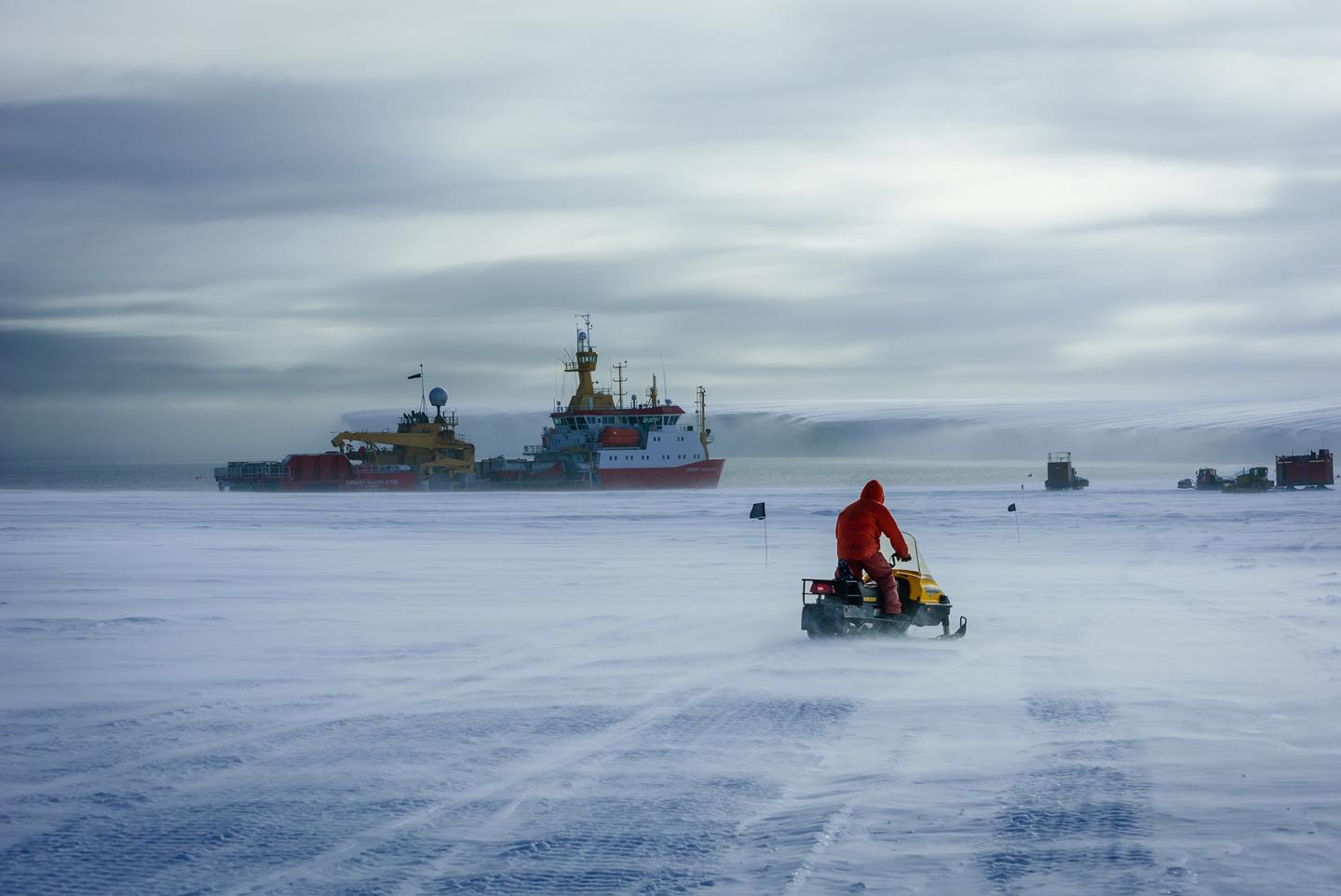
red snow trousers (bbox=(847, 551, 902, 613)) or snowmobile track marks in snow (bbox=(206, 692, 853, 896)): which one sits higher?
red snow trousers (bbox=(847, 551, 902, 613))

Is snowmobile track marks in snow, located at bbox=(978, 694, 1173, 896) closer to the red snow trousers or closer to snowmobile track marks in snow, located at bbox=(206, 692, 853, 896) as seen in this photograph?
snowmobile track marks in snow, located at bbox=(206, 692, 853, 896)

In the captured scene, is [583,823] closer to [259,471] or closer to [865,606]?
[865,606]

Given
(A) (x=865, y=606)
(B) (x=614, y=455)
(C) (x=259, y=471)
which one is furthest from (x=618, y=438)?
(A) (x=865, y=606)

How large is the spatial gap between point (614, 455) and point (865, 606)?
61.6 m

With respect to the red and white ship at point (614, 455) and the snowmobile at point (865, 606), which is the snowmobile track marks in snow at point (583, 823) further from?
the red and white ship at point (614, 455)

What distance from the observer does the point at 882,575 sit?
10688mm

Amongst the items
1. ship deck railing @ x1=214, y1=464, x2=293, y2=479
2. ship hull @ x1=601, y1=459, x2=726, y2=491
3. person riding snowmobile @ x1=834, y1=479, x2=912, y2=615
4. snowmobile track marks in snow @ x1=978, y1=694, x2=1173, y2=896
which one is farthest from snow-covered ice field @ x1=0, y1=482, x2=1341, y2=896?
ship deck railing @ x1=214, y1=464, x2=293, y2=479

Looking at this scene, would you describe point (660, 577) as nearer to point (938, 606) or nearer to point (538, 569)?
point (538, 569)

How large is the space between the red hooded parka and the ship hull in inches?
2363

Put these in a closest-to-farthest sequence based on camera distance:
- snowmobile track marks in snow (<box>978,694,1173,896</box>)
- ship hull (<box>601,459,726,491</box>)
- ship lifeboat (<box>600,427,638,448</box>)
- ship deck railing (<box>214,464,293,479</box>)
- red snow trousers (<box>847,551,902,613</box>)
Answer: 1. snowmobile track marks in snow (<box>978,694,1173,896</box>)
2. red snow trousers (<box>847,551,902,613</box>)
3. ship hull (<box>601,459,726,491</box>)
4. ship lifeboat (<box>600,427,638,448</box>)
5. ship deck railing (<box>214,464,293,479</box>)

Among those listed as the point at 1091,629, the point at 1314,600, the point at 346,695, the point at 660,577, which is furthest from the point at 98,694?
the point at 1314,600

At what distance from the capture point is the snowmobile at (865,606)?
10836mm

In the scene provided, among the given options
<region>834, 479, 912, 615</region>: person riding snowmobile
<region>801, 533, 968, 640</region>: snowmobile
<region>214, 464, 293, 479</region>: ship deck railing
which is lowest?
<region>801, 533, 968, 640</region>: snowmobile

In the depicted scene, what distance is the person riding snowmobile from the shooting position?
10508 millimetres
